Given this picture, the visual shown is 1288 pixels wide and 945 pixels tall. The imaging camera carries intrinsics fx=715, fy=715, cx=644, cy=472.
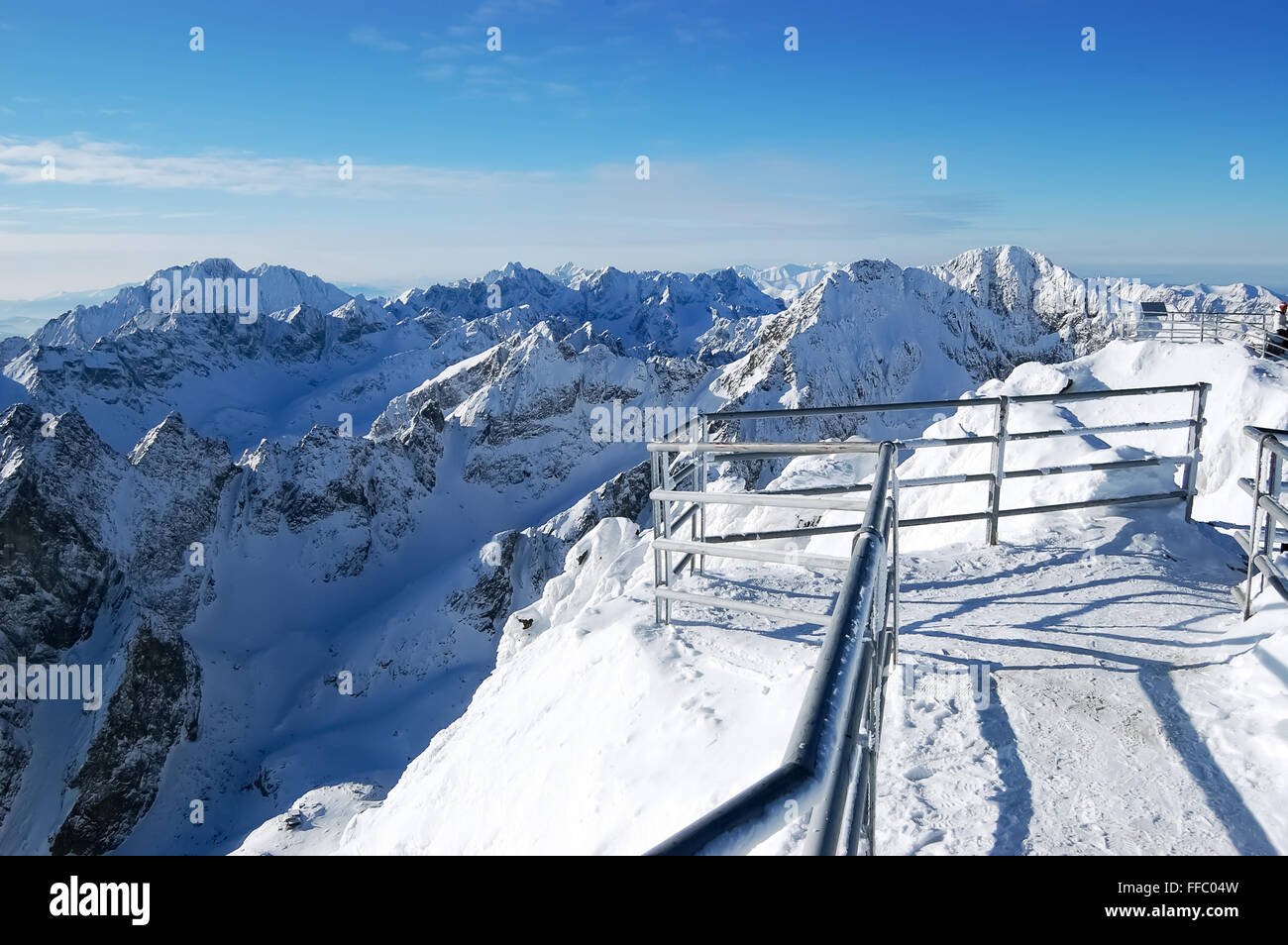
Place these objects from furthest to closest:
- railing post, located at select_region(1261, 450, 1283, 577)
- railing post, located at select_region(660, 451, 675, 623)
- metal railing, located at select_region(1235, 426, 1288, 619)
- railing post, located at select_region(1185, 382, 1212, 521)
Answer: railing post, located at select_region(1185, 382, 1212, 521)
railing post, located at select_region(660, 451, 675, 623)
railing post, located at select_region(1261, 450, 1283, 577)
metal railing, located at select_region(1235, 426, 1288, 619)

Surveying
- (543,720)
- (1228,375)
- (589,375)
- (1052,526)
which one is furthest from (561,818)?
(589,375)

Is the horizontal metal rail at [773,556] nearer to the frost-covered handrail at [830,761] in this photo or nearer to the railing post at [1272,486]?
the frost-covered handrail at [830,761]

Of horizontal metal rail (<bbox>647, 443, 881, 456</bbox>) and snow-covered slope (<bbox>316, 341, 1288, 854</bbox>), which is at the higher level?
horizontal metal rail (<bbox>647, 443, 881, 456</bbox>)

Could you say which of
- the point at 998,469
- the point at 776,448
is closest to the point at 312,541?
the point at 998,469

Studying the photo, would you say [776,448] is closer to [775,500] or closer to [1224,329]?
[775,500]

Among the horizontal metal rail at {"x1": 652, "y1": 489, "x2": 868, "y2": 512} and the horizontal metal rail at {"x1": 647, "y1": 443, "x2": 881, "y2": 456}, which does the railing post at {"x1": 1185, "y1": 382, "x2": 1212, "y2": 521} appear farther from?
the horizontal metal rail at {"x1": 652, "y1": 489, "x2": 868, "y2": 512}

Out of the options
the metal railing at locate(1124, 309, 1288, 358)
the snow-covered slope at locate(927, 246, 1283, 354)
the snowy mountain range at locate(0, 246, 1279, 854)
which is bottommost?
the snowy mountain range at locate(0, 246, 1279, 854)

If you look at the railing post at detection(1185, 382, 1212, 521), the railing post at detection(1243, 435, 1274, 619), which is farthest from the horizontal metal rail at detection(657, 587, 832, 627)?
the railing post at detection(1185, 382, 1212, 521)
